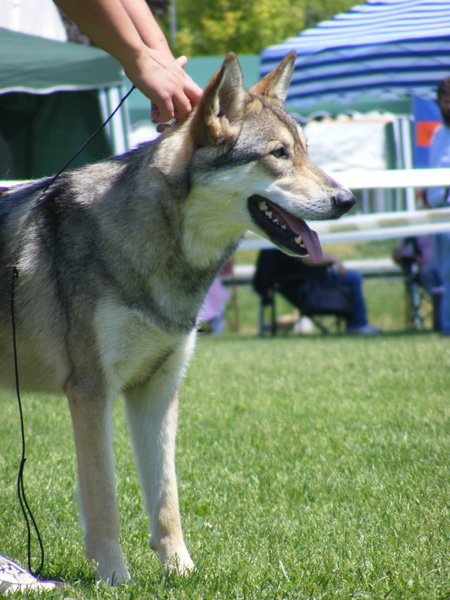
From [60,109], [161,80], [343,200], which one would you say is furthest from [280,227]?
[60,109]

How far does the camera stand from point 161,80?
89.9 inches

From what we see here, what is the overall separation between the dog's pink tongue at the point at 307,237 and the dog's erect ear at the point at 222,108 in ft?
1.28

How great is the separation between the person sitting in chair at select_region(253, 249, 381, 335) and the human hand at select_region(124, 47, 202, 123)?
6785 mm

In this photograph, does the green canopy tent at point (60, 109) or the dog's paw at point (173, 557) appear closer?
the dog's paw at point (173, 557)

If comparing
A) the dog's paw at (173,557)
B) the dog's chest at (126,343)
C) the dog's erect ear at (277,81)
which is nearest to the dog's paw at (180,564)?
the dog's paw at (173,557)

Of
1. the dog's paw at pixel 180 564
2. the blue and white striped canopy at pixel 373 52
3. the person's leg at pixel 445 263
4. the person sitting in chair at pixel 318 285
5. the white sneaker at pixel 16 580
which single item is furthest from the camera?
the person sitting in chair at pixel 318 285

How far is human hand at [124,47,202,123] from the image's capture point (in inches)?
89.4

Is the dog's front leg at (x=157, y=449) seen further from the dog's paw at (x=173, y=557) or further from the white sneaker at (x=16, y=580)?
the white sneaker at (x=16, y=580)

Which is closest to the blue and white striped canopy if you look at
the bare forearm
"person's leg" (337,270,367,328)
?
"person's leg" (337,270,367,328)

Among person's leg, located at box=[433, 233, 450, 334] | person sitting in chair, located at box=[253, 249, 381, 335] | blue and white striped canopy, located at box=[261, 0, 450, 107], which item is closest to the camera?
person's leg, located at box=[433, 233, 450, 334]

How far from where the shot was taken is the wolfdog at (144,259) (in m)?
2.29

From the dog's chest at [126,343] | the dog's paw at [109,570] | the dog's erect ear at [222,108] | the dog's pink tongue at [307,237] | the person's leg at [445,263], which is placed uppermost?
the dog's erect ear at [222,108]

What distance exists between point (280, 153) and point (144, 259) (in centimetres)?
65

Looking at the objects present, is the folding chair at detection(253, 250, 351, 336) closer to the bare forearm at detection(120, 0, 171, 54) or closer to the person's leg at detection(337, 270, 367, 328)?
the person's leg at detection(337, 270, 367, 328)
